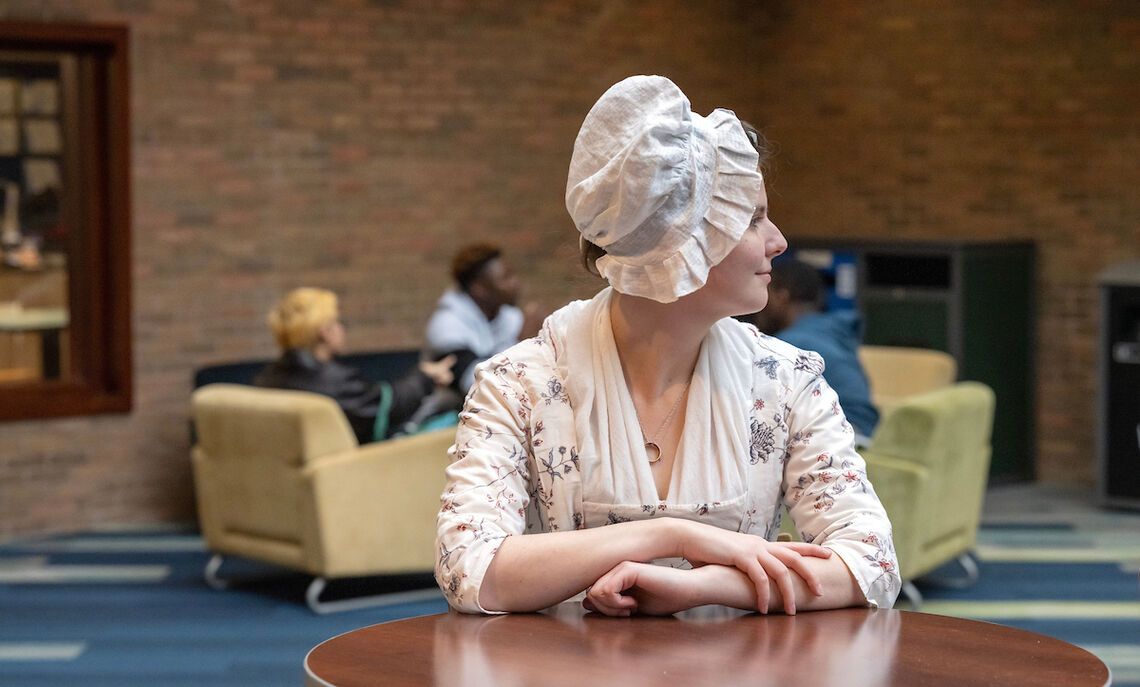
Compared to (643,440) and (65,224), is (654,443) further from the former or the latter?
(65,224)

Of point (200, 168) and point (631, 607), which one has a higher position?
point (200, 168)

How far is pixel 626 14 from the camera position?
8695mm

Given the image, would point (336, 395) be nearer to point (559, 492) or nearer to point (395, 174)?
point (395, 174)

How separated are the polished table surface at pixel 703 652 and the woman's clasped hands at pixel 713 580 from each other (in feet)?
0.08

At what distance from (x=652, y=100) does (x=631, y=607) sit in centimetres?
68

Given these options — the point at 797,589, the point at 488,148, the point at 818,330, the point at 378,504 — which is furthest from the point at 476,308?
the point at 797,589

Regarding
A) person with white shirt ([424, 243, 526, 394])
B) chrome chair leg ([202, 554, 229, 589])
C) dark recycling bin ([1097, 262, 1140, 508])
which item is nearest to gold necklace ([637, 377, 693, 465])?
chrome chair leg ([202, 554, 229, 589])

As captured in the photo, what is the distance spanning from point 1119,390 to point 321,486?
4.43 metres

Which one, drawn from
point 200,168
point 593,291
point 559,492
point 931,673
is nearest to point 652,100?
point 593,291

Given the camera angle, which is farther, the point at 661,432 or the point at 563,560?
the point at 661,432

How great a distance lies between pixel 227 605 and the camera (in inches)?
221

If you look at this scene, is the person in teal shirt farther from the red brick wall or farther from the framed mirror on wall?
the framed mirror on wall

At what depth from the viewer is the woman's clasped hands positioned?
179 centimetres

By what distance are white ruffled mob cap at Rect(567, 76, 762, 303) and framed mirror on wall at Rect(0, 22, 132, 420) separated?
556cm
